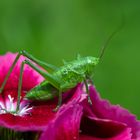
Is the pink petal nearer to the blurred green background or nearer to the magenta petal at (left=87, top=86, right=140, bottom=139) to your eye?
the magenta petal at (left=87, top=86, right=140, bottom=139)

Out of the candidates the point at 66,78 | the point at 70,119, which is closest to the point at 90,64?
the point at 66,78

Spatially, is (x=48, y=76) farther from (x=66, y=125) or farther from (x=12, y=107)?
(x=66, y=125)

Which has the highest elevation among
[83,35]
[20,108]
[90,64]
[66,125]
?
[83,35]

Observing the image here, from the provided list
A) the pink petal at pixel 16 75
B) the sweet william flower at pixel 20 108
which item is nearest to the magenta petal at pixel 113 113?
→ the sweet william flower at pixel 20 108

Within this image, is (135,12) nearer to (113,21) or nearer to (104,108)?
(113,21)

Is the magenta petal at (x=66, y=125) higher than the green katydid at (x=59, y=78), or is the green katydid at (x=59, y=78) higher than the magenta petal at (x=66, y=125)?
the green katydid at (x=59, y=78)

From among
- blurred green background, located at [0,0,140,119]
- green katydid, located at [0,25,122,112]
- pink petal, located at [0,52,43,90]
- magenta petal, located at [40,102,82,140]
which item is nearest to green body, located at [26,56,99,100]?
green katydid, located at [0,25,122,112]

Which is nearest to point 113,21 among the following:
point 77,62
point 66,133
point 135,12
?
point 135,12

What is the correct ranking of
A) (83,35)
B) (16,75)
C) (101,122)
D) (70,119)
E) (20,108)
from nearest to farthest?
1. (70,119)
2. (101,122)
3. (20,108)
4. (16,75)
5. (83,35)

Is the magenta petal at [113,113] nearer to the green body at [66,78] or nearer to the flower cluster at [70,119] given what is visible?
the flower cluster at [70,119]
